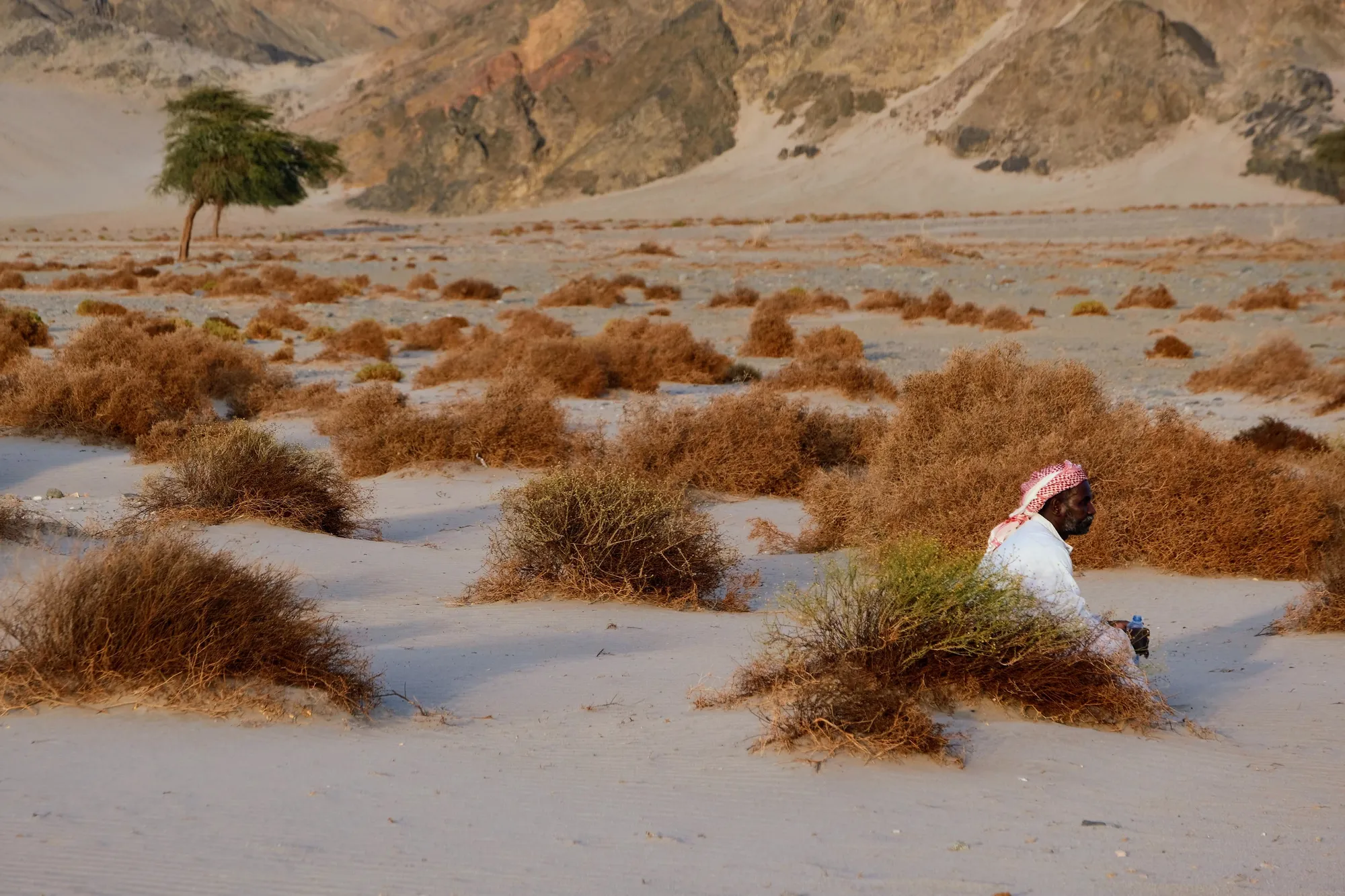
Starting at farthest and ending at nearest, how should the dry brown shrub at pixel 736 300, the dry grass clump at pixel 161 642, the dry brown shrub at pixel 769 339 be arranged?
the dry brown shrub at pixel 736 300
the dry brown shrub at pixel 769 339
the dry grass clump at pixel 161 642

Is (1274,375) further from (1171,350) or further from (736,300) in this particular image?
(736,300)

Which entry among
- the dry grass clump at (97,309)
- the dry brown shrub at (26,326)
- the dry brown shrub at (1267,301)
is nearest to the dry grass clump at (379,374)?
the dry brown shrub at (26,326)

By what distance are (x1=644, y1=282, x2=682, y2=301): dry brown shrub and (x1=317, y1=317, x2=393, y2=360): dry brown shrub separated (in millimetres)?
9361

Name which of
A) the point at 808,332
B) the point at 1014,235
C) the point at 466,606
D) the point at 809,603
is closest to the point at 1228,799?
the point at 809,603

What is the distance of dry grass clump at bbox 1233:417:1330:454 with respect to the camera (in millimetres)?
10969

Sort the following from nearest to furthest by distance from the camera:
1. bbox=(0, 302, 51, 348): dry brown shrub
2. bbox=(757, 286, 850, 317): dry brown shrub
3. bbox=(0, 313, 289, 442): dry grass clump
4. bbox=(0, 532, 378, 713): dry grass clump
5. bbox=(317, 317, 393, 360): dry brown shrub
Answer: bbox=(0, 532, 378, 713): dry grass clump → bbox=(0, 313, 289, 442): dry grass clump → bbox=(0, 302, 51, 348): dry brown shrub → bbox=(317, 317, 393, 360): dry brown shrub → bbox=(757, 286, 850, 317): dry brown shrub

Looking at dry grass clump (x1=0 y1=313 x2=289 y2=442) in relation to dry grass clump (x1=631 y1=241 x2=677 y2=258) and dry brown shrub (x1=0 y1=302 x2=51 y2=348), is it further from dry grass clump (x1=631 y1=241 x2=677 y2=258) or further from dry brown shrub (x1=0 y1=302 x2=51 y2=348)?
dry grass clump (x1=631 y1=241 x2=677 y2=258)

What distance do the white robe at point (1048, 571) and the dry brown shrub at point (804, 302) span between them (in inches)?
736

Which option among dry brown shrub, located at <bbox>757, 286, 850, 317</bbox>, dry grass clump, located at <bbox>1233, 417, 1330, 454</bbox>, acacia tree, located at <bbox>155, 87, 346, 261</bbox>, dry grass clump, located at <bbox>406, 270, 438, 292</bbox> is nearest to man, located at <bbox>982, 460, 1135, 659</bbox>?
dry grass clump, located at <bbox>1233, 417, 1330, 454</bbox>

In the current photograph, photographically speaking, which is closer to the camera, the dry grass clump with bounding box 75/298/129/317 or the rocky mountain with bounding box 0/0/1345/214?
the dry grass clump with bounding box 75/298/129/317

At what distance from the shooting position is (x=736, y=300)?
86.3ft

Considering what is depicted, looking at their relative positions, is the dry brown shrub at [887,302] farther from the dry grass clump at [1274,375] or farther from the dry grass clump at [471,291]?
the dry grass clump at [1274,375]

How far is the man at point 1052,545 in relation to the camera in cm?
495

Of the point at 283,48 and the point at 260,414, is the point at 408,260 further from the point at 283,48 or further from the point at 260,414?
the point at 283,48
